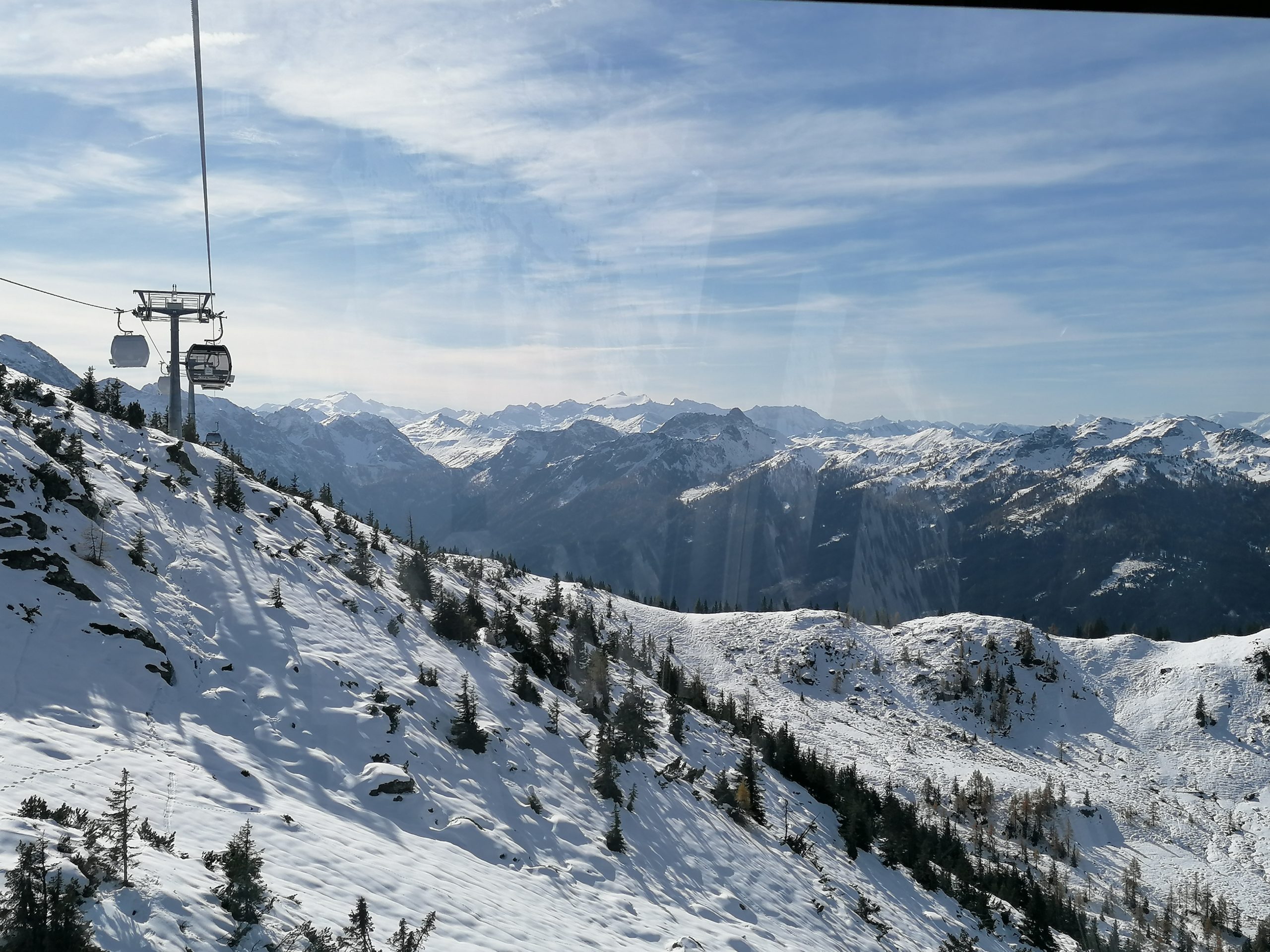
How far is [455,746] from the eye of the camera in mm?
18328

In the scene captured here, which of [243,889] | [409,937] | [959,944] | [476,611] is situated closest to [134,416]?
[476,611]

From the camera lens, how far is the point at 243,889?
8586mm

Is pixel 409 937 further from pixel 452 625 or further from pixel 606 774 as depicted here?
pixel 452 625

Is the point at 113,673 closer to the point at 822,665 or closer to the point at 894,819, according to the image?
the point at 894,819

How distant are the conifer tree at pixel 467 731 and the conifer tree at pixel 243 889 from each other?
900 cm

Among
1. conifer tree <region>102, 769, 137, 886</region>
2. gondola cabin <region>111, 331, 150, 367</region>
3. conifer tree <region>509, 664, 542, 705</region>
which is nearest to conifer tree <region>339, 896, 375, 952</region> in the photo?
conifer tree <region>102, 769, 137, 886</region>

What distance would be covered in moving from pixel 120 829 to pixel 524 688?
1467cm

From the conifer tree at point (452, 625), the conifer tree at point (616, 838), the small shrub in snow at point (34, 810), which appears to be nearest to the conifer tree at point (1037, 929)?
the conifer tree at point (616, 838)

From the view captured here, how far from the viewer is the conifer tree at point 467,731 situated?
60.6 ft

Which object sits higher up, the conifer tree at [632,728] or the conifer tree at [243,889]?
the conifer tree at [243,889]

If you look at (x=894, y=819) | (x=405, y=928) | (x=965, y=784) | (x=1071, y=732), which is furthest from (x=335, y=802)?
(x=1071, y=732)

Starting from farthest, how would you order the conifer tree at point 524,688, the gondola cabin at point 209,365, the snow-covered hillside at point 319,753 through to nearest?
the gondola cabin at point 209,365 → the conifer tree at point 524,688 → the snow-covered hillside at point 319,753

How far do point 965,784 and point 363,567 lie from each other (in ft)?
163

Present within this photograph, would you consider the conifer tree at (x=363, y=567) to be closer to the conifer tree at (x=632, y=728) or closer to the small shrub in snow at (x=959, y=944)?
the conifer tree at (x=632, y=728)
